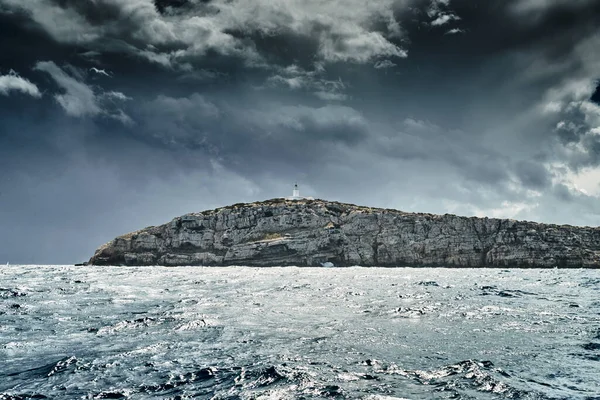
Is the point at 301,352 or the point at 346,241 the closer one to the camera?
the point at 301,352

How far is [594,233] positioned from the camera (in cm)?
15200

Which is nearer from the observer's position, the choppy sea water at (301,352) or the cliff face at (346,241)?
the choppy sea water at (301,352)

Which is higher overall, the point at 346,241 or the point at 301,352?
the point at 346,241

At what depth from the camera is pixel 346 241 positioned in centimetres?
15925

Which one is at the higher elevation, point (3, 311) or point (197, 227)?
point (197, 227)

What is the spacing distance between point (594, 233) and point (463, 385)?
182m

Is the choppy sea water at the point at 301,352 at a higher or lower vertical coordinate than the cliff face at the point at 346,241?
lower

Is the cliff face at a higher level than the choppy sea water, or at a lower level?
higher

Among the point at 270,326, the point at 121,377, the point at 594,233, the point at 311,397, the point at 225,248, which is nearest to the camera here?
the point at 311,397

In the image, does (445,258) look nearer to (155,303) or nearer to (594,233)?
(594,233)

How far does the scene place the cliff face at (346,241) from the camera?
149 metres

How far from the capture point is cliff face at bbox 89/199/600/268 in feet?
488

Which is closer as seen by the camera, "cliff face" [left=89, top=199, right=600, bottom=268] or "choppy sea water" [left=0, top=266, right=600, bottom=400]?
"choppy sea water" [left=0, top=266, right=600, bottom=400]

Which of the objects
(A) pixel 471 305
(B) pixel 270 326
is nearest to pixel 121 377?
(B) pixel 270 326
